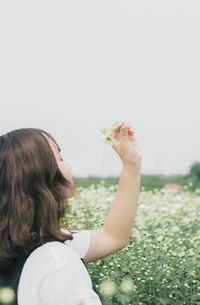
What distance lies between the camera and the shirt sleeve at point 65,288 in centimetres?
141

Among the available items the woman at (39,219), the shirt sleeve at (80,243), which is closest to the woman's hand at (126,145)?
the woman at (39,219)

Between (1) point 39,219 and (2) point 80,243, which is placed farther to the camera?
(2) point 80,243

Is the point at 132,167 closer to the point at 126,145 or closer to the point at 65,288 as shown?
the point at 126,145

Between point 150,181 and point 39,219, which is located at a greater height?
point 39,219

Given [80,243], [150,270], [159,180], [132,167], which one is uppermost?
[132,167]

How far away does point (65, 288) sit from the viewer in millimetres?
1402

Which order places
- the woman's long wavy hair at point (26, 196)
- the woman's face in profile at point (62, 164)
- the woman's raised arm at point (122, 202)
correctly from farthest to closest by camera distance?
the woman's raised arm at point (122, 202) < the woman's face in profile at point (62, 164) < the woman's long wavy hair at point (26, 196)

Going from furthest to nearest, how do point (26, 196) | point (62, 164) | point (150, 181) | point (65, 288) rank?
point (150, 181), point (62, 164), point (26, 196), point (65, 288)

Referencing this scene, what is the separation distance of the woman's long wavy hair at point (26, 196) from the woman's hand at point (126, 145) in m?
0.28

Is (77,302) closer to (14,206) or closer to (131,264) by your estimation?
(14,206)

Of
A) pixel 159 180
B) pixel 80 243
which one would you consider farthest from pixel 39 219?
pixel 159 180

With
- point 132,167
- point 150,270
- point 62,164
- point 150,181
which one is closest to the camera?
point 62,164

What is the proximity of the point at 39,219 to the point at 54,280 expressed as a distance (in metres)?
0.29

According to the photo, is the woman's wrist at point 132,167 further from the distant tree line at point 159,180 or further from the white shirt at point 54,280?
the distant tree line at point 159,180
